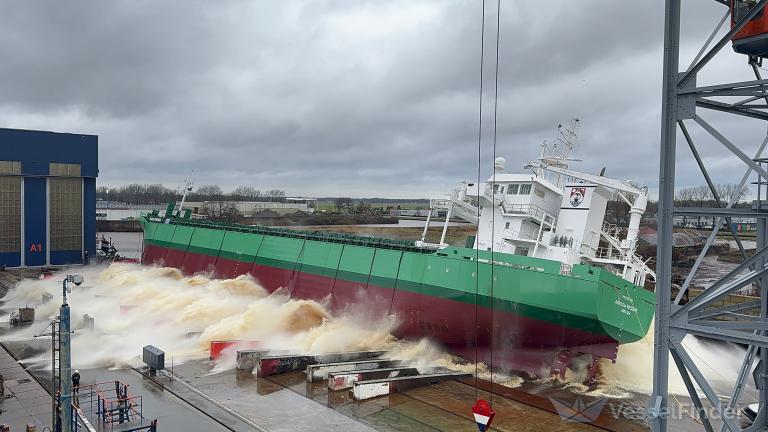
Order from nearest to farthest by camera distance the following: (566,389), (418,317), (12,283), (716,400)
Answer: (716,400) < (566,389) < (418,317) < (12,283)

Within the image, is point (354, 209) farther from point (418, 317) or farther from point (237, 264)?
point (418, 317)

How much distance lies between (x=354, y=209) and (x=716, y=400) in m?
88.3

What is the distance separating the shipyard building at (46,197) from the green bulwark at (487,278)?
19.4 meters

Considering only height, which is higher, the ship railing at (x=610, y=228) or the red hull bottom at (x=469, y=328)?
the ship railing at (x=610, y=228)

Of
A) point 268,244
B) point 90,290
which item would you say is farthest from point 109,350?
point 90,290

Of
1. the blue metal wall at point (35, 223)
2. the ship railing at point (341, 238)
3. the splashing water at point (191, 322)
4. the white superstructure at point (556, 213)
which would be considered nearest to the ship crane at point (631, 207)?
the white superstructure at point (556, 213)

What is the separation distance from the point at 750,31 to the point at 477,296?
1081 centimetres

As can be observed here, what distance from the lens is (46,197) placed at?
35.9m

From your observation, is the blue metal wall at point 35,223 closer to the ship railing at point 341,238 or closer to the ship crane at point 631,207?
the ship railing at point 341,238

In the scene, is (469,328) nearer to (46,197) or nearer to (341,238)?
(341,238)

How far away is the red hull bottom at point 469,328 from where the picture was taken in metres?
14.4

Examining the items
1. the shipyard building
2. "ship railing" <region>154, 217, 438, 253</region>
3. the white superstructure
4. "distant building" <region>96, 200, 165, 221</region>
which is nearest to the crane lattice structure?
the white superstructure

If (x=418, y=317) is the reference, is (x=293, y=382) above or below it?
below

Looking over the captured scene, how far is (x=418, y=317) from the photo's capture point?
17.4 metres
